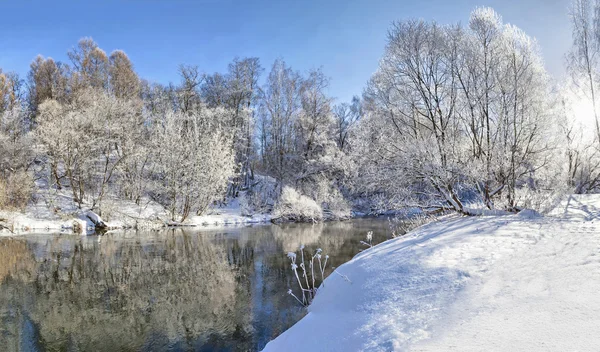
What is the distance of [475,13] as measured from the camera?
991 centimetres

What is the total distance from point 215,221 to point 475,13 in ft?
67.5

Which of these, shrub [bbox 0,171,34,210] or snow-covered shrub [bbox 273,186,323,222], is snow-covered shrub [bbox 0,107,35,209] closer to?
shrub [bbox 0,171,34,210]

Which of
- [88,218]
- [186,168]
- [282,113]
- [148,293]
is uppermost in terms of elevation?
[282,113]

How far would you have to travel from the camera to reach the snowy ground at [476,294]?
332 cm

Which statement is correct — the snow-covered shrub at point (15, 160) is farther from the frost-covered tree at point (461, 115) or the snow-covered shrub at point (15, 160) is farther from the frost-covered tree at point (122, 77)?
the frost-covered tree at point (461, 115)

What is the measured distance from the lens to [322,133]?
103 feet

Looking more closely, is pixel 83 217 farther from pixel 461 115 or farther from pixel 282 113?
pixel 461 115

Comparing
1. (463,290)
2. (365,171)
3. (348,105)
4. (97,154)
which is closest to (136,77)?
(97,154)

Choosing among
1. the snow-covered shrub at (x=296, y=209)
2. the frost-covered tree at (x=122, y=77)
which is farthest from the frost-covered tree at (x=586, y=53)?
the frost-covered tree at (x=122, y=77)

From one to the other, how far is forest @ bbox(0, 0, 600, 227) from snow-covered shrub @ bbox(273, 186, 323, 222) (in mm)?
109

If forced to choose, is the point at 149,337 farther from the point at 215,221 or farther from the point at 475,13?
the point at 215,221

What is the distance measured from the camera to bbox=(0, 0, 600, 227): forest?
31.4ft

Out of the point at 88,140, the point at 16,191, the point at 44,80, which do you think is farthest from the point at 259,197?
the point at 44,80

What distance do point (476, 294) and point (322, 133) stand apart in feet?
90.7
